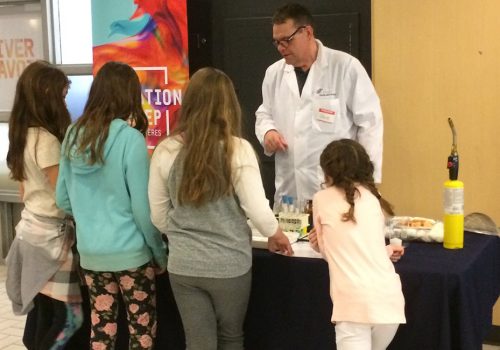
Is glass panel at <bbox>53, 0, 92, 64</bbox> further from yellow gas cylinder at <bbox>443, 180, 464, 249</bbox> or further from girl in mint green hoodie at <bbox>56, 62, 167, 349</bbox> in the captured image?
yellow gas cylinder at <bbox>443, 180, 464, 249</bbox>

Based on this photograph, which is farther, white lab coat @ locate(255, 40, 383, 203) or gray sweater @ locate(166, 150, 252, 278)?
white lab coat @ locate(255, 40, 383, 203)

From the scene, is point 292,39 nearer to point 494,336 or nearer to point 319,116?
point 319,116

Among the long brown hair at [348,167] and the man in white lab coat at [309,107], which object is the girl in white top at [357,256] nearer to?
the long brown hair at [348,167]

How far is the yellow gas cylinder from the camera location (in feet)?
6.96

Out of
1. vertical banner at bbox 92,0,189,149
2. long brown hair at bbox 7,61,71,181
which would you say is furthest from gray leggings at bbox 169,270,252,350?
vertical banner at bbox 92,0,189,149

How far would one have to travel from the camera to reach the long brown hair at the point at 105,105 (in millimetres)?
2123

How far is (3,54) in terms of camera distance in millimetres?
5031

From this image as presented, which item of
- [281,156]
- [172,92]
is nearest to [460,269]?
[281,156]

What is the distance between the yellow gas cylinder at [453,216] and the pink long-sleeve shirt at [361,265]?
1.20 ft

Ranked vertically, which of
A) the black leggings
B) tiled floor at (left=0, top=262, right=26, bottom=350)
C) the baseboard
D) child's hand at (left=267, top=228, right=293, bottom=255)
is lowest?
tiled floor at (left=0, top=262, right=26, bottom=350)

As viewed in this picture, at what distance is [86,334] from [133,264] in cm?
55

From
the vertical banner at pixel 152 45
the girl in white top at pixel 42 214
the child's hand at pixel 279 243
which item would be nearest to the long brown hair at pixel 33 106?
the girl in white top at pixel 42 214

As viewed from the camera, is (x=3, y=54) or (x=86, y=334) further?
(x=3, y=54)

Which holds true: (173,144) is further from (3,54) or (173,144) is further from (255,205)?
(3,54)
